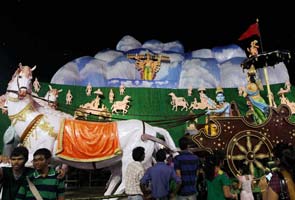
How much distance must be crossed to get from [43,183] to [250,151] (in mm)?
5773

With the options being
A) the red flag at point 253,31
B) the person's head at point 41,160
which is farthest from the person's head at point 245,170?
the red flag at point 253,31

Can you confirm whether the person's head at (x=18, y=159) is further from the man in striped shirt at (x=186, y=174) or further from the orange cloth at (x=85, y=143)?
the orange cloth at (x=85, y=143)

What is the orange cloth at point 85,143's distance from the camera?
6102mm

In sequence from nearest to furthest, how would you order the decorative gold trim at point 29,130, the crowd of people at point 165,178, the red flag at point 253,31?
the crowd of people at point 165,178
the decorative gold trim at point 29,130
the red flag at point 253,31

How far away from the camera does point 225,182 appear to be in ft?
12.5

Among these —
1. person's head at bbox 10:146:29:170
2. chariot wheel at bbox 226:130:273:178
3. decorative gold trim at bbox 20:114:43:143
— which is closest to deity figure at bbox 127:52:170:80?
chariot wheel at bbox 226:130:273:178

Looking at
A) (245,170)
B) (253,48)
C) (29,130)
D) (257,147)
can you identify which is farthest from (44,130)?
(253,48)

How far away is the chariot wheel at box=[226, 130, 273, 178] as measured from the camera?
725cm

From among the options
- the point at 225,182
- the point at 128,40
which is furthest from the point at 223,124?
the point at 128,40

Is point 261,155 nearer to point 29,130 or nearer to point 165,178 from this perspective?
point 165,178

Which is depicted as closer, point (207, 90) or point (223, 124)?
point (223, 124)

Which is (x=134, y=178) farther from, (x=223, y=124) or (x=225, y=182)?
(x=223, y=124)

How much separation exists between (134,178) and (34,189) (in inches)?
75.3

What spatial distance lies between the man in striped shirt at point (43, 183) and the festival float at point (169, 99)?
11.5ft
